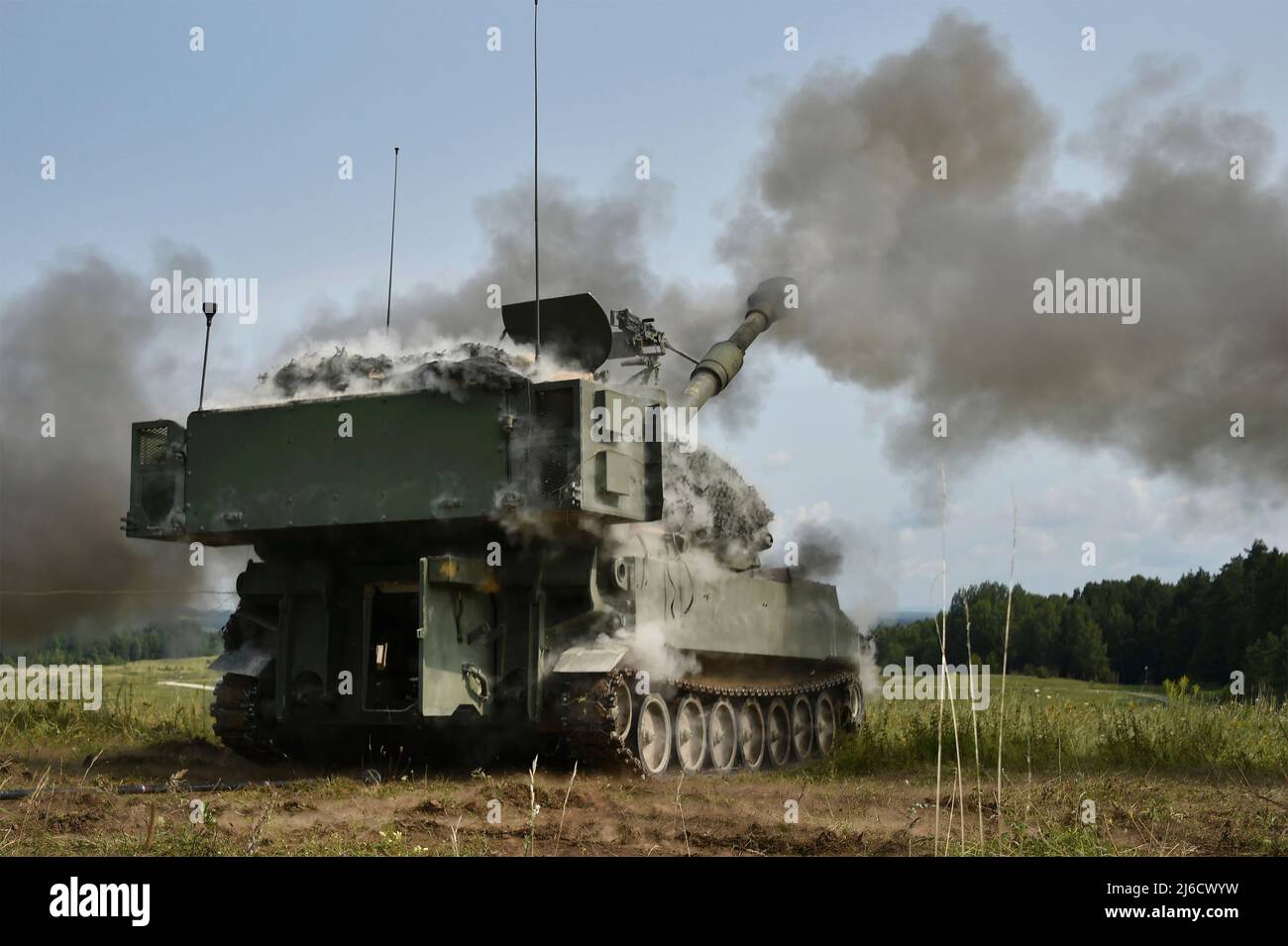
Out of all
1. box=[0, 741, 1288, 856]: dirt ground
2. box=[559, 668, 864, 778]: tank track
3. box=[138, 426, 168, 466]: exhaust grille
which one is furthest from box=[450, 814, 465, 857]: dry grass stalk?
box=[138, 426, 168, 466]: exhaust grille

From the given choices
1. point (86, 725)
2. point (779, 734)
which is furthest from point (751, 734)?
point (86, 725)

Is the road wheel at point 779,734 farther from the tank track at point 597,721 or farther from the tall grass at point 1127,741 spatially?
the tank track at point 597,721

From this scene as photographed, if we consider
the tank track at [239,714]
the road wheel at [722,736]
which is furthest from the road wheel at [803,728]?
the tank track at [239,714]

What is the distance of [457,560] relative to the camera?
1290 centimetres

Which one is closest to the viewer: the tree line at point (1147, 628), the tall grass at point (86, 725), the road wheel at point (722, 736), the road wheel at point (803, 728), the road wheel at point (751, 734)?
the road wheel at point (722, 736)

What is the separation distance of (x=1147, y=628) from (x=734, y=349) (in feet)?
62.7

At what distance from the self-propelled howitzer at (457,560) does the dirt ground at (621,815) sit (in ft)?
2.59

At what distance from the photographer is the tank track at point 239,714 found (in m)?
14.0

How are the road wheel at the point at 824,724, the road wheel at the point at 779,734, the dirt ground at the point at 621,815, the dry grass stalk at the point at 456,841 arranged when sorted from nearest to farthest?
the dry grass stalk at the point at 456,841 → the dirt ground at the point at 621,815 → the road wheel at the point at 779,734 → the road wheel at the point at 824,724

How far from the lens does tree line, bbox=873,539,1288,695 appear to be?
88.6 feet

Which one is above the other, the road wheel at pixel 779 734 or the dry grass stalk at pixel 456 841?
the dry grass stalk at pixel 456 841

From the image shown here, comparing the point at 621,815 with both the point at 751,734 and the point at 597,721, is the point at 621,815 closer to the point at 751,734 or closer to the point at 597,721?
the point at 597,721

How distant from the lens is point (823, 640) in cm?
1877
